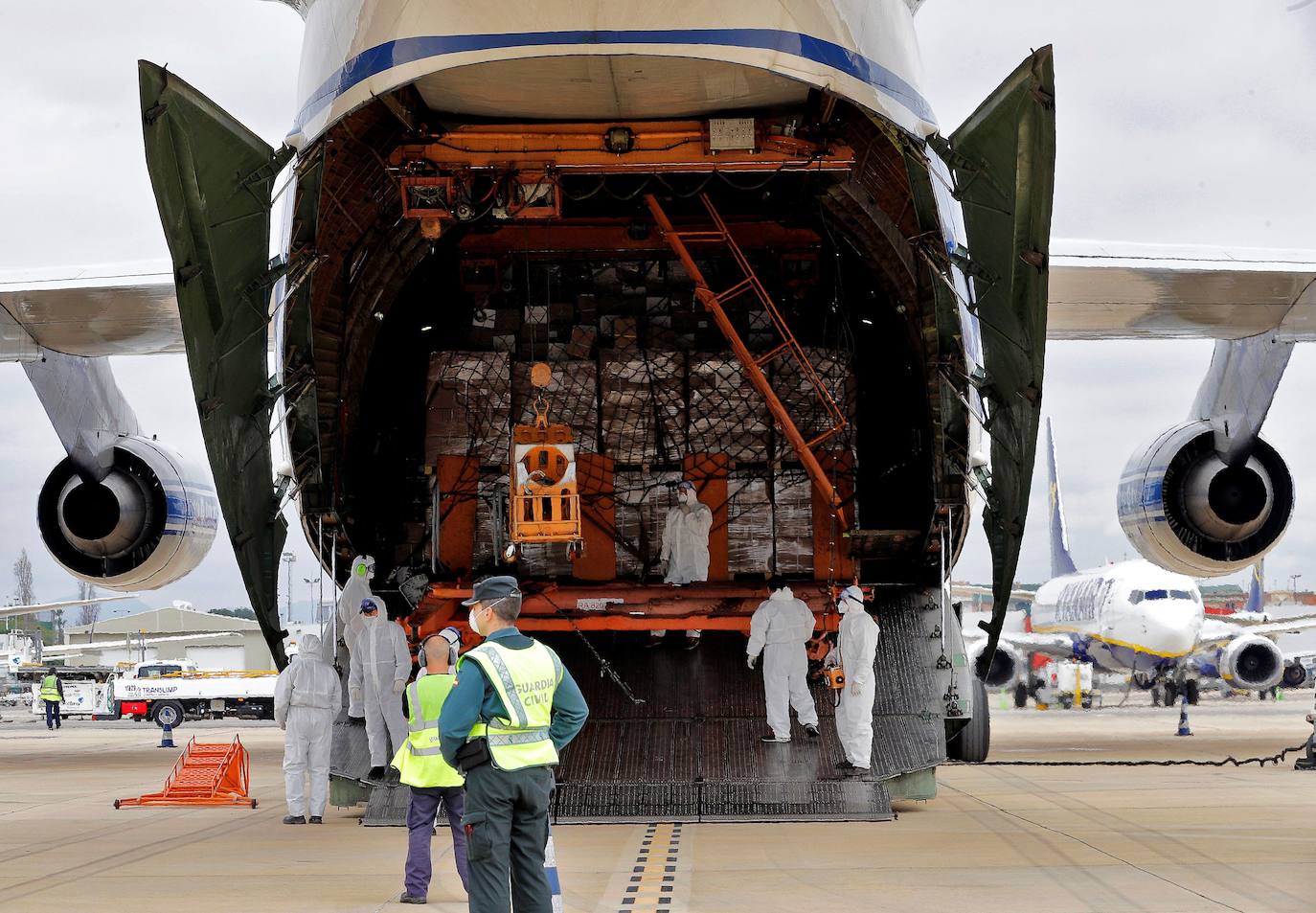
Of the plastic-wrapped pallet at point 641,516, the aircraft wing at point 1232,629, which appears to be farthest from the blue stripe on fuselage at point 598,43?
the aircraft wing at point 1232,629

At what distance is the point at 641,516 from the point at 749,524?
3.13ft

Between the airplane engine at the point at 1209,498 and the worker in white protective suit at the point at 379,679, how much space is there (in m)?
6.69

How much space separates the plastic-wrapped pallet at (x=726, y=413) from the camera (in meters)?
12.9

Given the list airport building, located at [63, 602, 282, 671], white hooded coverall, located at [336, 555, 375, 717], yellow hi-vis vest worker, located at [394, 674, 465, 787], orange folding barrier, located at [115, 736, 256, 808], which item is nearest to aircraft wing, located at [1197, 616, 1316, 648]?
orange folding barrier, located at [115, 736, 256, 808]

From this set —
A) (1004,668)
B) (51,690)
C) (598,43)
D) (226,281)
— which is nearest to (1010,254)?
(598,43)

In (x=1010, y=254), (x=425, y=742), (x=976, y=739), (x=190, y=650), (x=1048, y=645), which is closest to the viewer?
(x=425, y=742)

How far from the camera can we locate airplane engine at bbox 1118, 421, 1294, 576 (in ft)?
42.1

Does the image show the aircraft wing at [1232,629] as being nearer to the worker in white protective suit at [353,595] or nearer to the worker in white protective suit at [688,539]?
the worker in white protective suit at [688,539]

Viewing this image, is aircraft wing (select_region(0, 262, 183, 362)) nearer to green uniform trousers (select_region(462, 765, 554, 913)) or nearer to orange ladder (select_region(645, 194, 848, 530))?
orange ladder (select_region(645, 194, 848, 530))

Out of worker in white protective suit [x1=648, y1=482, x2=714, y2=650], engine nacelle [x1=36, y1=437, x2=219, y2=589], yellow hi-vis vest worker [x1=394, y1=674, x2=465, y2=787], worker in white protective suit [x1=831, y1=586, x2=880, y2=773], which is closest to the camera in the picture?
yellow hi-vis vest worker [x1=394, y1=674, x2=465, y2=787]

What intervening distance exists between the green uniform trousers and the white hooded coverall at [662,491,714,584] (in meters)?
7.26

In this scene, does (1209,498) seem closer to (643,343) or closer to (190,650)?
(643,343)

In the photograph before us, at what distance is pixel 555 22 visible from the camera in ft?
24.8

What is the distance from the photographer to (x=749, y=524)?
42.8 feet
